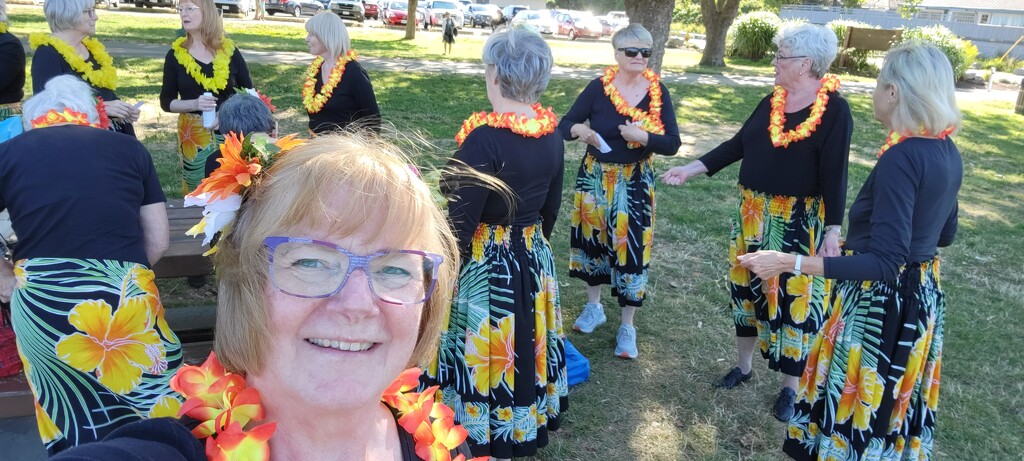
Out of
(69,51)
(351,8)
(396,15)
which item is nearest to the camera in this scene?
(69,51)

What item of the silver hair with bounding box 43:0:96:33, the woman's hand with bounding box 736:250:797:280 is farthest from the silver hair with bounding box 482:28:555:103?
the silver hair with bounding box 43:0:96:33

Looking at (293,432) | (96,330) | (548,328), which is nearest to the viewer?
(293,432)

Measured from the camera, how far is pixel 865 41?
21609 mm

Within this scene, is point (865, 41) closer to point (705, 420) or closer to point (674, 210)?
point (674, 210)

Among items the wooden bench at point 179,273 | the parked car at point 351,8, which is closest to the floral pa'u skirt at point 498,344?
the wooden bench at point 179,273

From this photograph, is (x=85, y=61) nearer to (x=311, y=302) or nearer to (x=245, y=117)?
(x=245, y=117)

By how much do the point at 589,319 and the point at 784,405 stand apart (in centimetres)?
143

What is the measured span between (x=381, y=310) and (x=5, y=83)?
483 centimetres

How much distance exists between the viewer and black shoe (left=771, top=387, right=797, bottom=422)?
3.98 m

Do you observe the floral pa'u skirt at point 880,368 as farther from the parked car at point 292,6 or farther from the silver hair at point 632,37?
the parked car at point 292,6

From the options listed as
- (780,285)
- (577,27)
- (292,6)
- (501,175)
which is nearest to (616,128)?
(780,285)

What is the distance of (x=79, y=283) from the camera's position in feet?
8.20

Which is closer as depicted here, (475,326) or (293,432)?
(293,432)

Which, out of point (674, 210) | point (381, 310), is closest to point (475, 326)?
point (381, 310)
